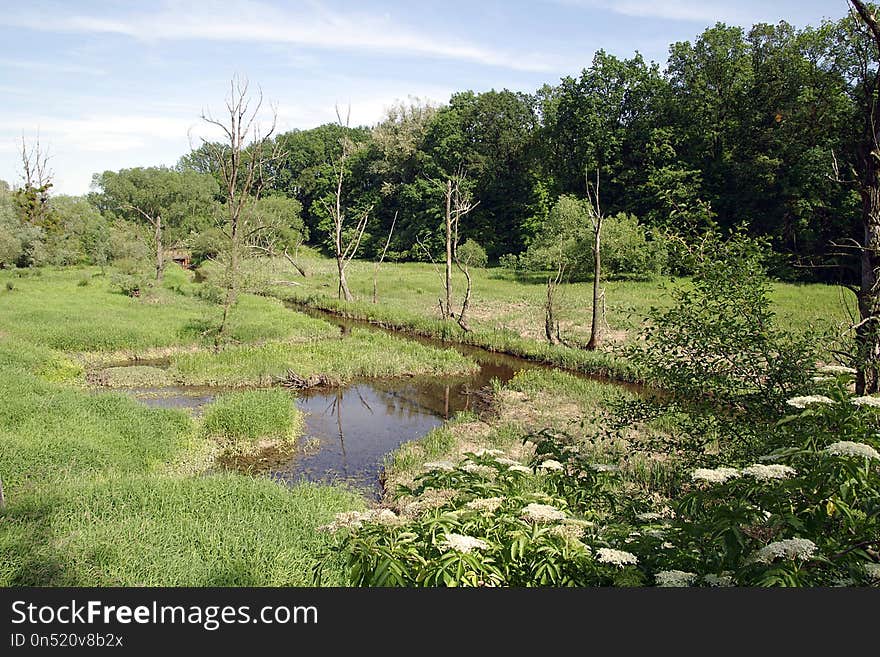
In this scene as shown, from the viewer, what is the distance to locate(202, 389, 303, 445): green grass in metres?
13.3

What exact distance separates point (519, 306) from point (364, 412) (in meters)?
18.0

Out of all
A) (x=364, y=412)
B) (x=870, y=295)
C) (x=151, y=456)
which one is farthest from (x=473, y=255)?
(x=870, y=295)

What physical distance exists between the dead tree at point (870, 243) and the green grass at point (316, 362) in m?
15.2

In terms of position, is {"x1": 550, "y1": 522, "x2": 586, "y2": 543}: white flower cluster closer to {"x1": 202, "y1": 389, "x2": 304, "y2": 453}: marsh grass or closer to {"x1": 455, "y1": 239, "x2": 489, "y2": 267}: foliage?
{"x1": 202, "y1": 389, "x2": 304, "y2": 453}: marsh grass

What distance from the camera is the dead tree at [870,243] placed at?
6.11 meters

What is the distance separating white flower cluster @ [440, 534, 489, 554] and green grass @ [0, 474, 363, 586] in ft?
7.19

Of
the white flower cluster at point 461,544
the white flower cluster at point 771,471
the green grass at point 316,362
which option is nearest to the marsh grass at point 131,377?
the green grass at point 316,362

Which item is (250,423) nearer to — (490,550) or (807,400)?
(490,550)

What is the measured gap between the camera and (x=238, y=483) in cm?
956

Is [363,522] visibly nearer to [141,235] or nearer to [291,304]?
[291,304]

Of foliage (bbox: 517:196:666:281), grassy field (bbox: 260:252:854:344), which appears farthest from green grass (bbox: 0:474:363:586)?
foliage (bbox: 517:196:666:281)

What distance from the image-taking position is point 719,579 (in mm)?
3604

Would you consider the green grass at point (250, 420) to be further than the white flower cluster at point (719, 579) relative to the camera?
Yes

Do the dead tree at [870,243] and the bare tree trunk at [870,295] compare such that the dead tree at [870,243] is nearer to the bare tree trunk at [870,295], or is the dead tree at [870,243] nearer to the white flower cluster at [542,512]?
the bare tree trunk at [870,295]
